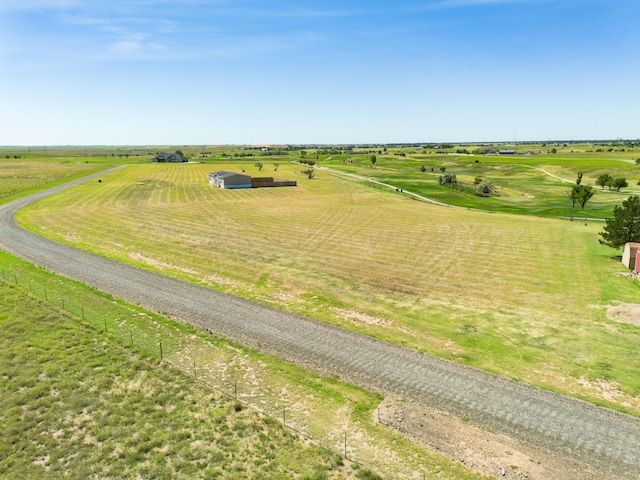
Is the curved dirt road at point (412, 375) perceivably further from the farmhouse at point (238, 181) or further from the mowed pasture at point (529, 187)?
the farmhouse at point (238, 181)

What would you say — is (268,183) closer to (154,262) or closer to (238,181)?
(238,181)

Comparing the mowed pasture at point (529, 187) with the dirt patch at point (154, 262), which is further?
the mowed pasture at point (529, 187)

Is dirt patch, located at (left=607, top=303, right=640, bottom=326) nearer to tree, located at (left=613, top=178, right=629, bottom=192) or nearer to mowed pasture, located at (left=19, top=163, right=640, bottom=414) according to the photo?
mowed pasture, located at (left=19, top=163, right=640, bottom=414)

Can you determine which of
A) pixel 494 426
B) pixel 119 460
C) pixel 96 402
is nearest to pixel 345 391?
pixel 494 426

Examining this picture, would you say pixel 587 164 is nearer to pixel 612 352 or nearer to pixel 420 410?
pixel 612 352

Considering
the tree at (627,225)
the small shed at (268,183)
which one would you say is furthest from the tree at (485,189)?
the tree at (627,225)

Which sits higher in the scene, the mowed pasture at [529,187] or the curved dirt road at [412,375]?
the mowed pasture at [529,187]
